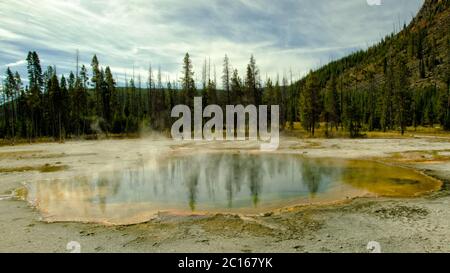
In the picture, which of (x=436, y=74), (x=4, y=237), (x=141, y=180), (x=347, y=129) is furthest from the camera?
(x=436, y=74)

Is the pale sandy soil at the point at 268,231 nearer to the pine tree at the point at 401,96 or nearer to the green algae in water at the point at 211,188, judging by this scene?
the green algae in water at the point at 211,188

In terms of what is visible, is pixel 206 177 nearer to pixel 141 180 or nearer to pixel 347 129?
pixel 141 180

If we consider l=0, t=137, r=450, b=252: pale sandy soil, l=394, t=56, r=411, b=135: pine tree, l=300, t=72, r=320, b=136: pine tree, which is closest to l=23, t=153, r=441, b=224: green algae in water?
l=0, t=137, r=450, b=252: pale sandy soil

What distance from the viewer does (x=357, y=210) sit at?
533 inches

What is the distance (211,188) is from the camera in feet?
64.2

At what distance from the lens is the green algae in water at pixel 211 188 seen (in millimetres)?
15000

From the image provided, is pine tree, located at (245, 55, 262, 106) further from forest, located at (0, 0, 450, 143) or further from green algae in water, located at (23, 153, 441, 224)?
green algae in water, located at (23, 153, 441, 224)

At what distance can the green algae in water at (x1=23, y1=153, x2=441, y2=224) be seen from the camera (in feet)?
49.2

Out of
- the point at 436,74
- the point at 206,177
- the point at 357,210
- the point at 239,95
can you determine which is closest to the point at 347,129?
the point at 239,95

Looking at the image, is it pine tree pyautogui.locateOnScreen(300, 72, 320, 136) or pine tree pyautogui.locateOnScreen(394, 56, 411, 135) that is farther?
pine tree pyautogui.locateOnScreen(394, 56, 411, 135)

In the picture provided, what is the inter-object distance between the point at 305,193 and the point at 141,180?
10628 mm

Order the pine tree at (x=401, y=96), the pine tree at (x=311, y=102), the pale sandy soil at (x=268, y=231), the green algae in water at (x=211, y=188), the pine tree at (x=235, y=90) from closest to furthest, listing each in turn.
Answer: the pale sandy soil at (x=268, y=231)
the green algae in water at (x=211, y=188)
the pine tree at (x=311, y=102)
the pine tree at (x=401, y=96)
the pine tree at (x=235, y=90)

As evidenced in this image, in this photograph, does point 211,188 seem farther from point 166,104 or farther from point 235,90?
point 166,104

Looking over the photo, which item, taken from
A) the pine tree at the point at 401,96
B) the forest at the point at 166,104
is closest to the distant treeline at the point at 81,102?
the forest at the point at 166,104
